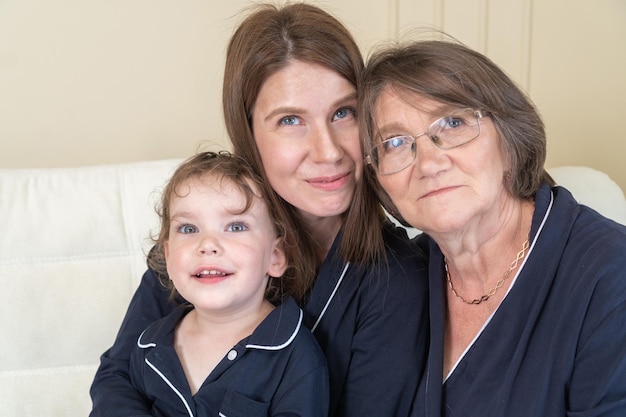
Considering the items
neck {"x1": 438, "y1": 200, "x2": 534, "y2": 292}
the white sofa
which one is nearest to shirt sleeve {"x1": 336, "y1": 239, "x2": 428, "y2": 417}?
neck {"x1": 438, "y1": 200, "x2": 534, "y2": 292}

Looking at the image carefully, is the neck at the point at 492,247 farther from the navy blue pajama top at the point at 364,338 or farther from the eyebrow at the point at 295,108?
the eyebrow at the point at 295,108

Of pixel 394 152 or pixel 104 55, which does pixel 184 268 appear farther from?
pixel 104 55

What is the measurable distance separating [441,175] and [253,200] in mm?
432

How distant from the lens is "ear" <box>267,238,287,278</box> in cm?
168

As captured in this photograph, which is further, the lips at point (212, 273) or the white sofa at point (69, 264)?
the white sofa at point (69, 264)

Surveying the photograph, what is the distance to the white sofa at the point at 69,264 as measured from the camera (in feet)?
6.57

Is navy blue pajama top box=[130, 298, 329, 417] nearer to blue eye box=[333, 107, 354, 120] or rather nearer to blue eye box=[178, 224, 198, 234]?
blue eye box=[178, 224, 198, 234]

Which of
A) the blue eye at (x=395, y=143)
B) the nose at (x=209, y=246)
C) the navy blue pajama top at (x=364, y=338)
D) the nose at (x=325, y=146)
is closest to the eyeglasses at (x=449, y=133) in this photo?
the blue eye at (x=395, y=143)

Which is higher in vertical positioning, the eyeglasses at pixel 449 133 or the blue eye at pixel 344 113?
the blue eye at pixel 344 113

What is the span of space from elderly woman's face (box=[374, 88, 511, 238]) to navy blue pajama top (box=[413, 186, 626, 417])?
0.37 ft

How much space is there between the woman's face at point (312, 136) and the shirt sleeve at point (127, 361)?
456mm

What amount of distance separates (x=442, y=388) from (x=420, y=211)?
37 cm

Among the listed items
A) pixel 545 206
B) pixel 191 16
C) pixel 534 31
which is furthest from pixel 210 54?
pixel 545 206

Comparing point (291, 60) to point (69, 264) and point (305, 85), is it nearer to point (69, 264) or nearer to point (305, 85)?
point (305, 85)
